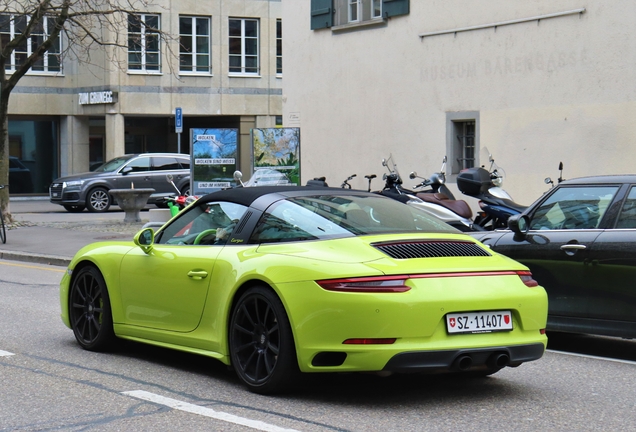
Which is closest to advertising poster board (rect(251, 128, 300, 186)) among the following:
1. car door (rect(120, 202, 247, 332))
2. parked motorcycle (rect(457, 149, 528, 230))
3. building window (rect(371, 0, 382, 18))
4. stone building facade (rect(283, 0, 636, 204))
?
stone building facade (rect(283, 0, 636, 204))

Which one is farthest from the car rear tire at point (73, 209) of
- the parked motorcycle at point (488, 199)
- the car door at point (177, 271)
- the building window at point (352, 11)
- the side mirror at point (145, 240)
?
the side mirror at point (145, 240)

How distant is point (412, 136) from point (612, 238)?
12.6 metres

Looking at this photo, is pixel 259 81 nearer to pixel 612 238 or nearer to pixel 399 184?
pixel 399 184

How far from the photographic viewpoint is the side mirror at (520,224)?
8.46 meters

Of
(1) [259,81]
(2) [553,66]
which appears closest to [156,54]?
(1) [259,81]

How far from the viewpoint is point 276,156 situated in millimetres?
22094

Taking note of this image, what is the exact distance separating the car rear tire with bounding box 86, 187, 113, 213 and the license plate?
85.2 ft

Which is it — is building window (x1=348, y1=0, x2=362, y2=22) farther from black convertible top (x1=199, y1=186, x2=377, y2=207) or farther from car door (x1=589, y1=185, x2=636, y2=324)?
black convertible top (x1=199, y1=186, x2=377, y2=207)

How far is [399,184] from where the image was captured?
16.3m

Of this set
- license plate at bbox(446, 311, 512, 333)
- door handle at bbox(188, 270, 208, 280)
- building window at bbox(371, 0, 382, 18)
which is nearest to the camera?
license plate at bbox(446, 311, 512, 333)

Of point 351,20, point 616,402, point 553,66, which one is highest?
point 351,20

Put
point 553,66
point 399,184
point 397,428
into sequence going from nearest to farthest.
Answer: point 397,428 → point 399,184 → point 553,66

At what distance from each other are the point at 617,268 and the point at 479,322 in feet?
7.54

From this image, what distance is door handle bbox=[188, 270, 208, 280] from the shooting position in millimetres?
6761
